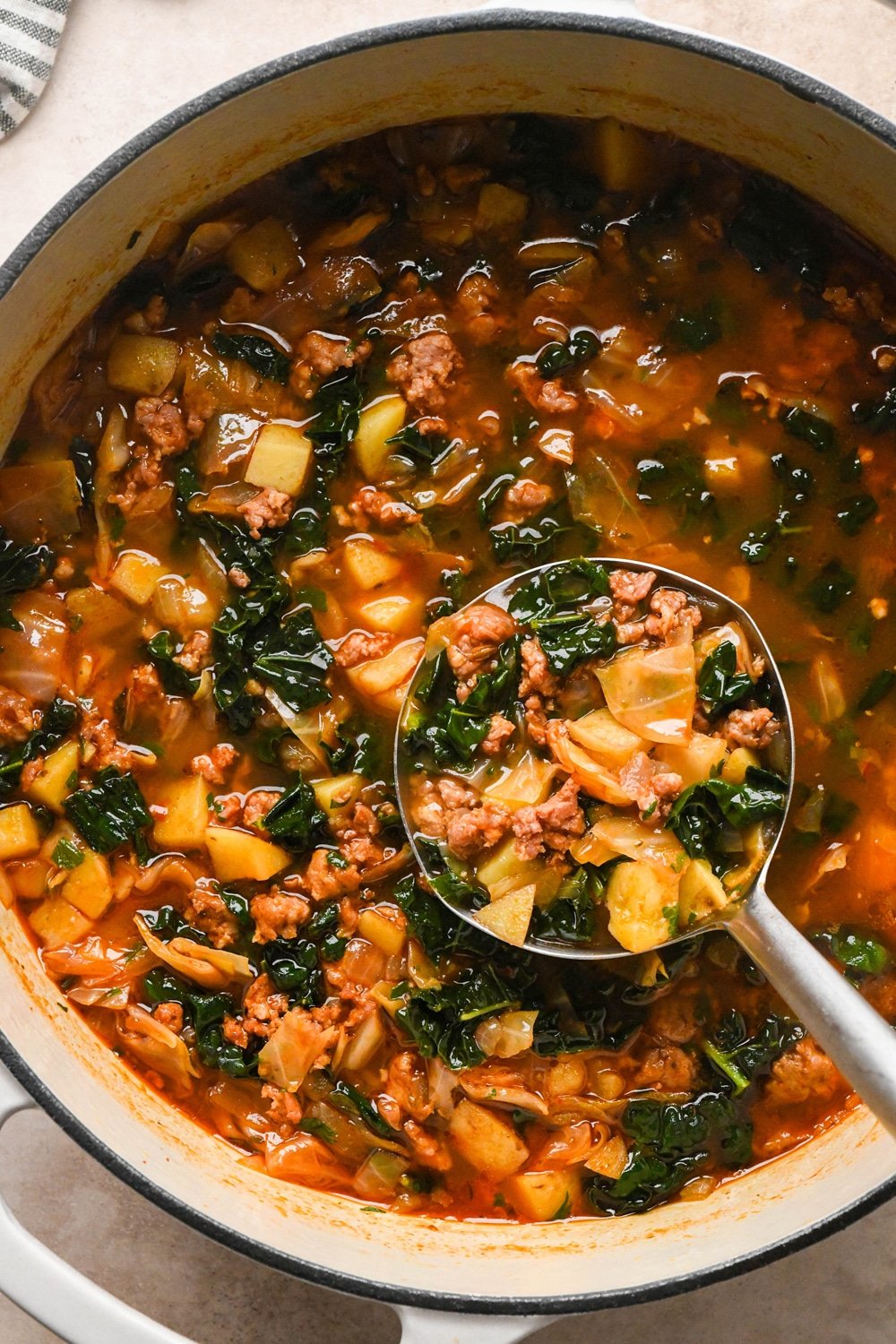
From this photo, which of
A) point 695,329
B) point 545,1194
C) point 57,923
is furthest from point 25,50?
point 545,1194

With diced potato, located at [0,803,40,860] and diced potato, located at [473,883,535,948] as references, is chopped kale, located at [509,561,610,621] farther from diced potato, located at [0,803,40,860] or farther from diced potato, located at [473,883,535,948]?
diced potato, located at [0,803,40,860]

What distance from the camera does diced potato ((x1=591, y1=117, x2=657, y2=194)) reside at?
12.4 feet

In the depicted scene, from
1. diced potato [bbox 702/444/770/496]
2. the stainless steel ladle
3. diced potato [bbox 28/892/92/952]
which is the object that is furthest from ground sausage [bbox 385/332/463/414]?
diced potato [bbox 28/892/92/952]

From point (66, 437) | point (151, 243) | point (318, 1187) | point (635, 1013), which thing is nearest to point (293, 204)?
point (151, 243)

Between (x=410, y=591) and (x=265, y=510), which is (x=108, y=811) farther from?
(x=410, y=591)

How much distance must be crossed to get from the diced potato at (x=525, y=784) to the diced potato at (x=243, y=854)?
746 mm

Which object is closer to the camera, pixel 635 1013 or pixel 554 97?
pixel 554 97

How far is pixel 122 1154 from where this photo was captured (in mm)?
3592

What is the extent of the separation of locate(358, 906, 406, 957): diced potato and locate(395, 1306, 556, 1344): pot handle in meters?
1.05

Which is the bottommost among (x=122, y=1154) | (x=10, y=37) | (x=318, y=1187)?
(x=318, y=1187)

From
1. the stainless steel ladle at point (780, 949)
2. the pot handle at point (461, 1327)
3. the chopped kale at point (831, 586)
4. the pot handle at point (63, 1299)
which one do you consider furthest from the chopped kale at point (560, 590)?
the pot handle at point (63, 1299)

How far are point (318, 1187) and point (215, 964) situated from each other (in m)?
0.81

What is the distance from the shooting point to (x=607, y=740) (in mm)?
3584

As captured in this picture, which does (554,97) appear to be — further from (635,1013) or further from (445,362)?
(635,1013)
